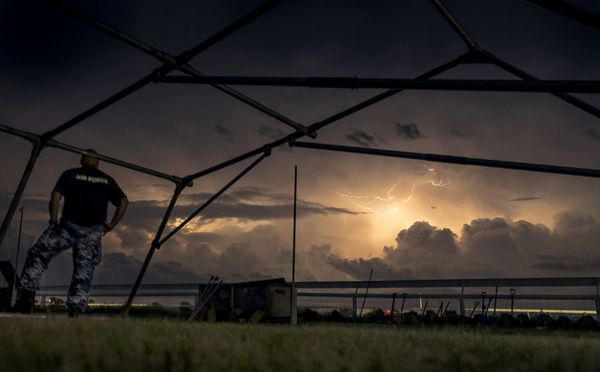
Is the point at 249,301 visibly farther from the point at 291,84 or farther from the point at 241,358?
the point at 241,358

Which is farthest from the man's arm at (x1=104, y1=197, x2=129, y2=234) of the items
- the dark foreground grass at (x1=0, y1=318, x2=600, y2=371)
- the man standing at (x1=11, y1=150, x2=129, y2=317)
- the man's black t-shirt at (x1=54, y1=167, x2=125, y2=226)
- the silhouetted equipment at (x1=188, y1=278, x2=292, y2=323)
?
the dark foreground grass at (x1=0, y1=318, x2=600, y2=371)

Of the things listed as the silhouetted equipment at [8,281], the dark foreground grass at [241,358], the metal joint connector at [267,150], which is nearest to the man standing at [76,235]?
the metal joint connector at [267,150]

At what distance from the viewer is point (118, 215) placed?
23.9 ft

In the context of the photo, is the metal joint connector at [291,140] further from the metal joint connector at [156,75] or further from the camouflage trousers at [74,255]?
the camouflage trousers at [74,255]

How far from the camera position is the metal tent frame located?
9.85ft

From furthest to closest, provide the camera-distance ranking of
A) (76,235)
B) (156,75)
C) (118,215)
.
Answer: (118,215) < (76,235) < (156,75)

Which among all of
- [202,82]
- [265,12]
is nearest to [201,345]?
[202,82]

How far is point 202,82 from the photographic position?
4.39 meters

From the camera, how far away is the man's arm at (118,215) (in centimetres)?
710

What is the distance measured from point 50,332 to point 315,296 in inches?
527

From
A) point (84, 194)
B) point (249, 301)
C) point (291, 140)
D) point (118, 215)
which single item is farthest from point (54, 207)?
point (249, 301)

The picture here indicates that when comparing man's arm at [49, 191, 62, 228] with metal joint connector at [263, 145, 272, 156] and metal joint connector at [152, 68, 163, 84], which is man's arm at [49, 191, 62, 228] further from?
metal joint connector at [263, 145, 272, 156]

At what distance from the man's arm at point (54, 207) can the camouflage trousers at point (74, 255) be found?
0.09 m

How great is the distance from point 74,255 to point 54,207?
2.35ft
